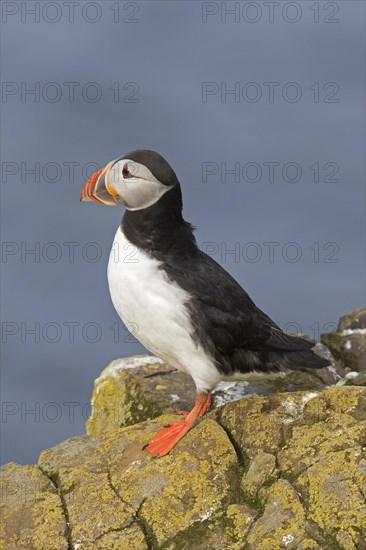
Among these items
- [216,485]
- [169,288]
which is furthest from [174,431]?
[169,288]

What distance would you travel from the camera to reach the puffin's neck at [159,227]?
7234 millimetres

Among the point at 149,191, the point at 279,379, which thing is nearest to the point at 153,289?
the point at 149,191

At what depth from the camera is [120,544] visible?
21.1ft

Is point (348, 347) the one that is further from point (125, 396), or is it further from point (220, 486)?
point (220, 486)

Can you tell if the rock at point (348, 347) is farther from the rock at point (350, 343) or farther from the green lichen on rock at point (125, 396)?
the green lichen on rock at point (125, 396)

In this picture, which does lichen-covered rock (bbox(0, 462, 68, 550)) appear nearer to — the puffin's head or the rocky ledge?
the rocky ledge

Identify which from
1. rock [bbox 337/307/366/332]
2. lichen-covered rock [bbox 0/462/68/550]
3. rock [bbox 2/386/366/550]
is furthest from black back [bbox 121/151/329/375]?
rock [bbox 337/307/366/332]

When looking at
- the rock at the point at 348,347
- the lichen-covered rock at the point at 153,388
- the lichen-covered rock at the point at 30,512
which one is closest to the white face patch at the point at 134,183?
the lichen-covered rock at the point at 153,388

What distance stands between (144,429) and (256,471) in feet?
3.69

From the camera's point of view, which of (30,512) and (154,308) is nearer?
(30,512)

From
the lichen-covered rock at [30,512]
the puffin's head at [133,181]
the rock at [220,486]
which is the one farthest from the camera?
the puffin's head at [133,181]

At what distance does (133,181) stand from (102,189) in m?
0.24

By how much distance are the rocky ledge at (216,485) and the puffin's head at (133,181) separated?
60.5 inches

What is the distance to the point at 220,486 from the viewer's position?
265 inches
